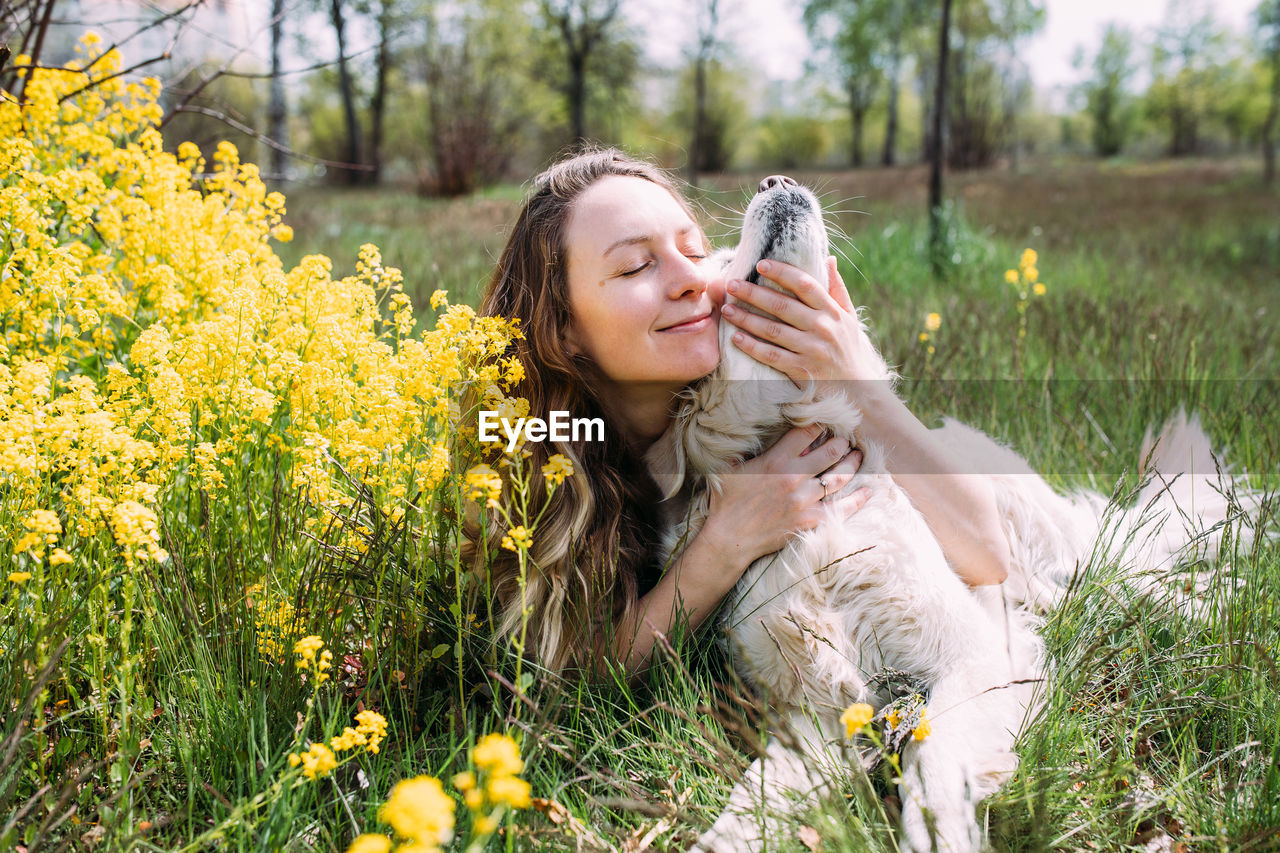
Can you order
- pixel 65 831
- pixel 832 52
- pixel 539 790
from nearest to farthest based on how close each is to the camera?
1. pixel 65 831
2. pixel 539 790
3. pixel 832 52

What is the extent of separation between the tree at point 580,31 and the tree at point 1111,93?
3072 cm

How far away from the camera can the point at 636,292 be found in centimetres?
189

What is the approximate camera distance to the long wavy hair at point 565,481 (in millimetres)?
1775

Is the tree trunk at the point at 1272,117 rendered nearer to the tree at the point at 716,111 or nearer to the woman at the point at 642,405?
the tree at the point at 716,111

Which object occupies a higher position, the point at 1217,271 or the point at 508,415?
the point at 1217,271

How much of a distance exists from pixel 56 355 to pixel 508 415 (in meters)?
1.18

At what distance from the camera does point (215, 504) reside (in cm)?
179

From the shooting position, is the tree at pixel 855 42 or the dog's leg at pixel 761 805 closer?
the dog's leg at pixel 761 805

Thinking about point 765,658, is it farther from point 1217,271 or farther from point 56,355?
point 1217,271

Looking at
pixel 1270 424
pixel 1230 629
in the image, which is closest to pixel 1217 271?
pixel 1270 424

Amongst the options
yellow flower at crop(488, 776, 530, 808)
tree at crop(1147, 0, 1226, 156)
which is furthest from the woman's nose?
tree at crop(1147, 0, 1226, 156)

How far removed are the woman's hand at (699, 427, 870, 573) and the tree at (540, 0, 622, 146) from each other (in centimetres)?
2165

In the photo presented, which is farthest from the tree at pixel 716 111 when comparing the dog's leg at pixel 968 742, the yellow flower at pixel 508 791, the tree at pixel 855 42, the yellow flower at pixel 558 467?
the yellow flower at pixel 508 791

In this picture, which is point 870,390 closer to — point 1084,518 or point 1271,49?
point 1084,518
